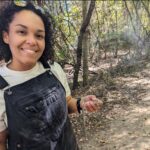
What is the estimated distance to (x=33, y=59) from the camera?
4.78 feet

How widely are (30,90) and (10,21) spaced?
31cm

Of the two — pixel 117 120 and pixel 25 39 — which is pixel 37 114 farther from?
pixel 117 120

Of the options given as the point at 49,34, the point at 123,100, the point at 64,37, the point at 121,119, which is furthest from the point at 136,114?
the point at 49,34

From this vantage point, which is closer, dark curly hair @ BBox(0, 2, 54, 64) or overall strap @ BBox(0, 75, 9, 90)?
overall strap @ BBox(0, 75, 9, 90)

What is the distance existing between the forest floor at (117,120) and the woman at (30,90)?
2.17 meters

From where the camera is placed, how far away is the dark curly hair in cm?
153

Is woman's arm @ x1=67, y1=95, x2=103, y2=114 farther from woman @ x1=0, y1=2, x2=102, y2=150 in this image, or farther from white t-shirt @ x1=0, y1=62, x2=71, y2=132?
white t-shirt @ x1=0, y1=62, x2=71, y2=132

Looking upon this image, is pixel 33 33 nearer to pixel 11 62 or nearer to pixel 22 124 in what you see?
pixel 11 62

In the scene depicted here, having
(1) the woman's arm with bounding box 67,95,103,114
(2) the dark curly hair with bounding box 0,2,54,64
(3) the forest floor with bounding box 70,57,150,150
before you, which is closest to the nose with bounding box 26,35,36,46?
(2) the dark curly hair with bounding box 0,2,54,64

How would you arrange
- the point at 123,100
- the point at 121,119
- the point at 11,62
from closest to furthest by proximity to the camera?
the point at 11,62
the point at 121,119
the point at 123,100

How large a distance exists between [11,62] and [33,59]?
0.11 meters

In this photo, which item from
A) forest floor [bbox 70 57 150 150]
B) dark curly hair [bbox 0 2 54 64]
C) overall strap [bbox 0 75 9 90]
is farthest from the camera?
forest floor [bbox 70 57 150 150]

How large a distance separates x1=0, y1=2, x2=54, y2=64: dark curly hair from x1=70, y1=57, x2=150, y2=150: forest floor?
218 centimetres

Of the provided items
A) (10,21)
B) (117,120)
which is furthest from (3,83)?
(117,120)
